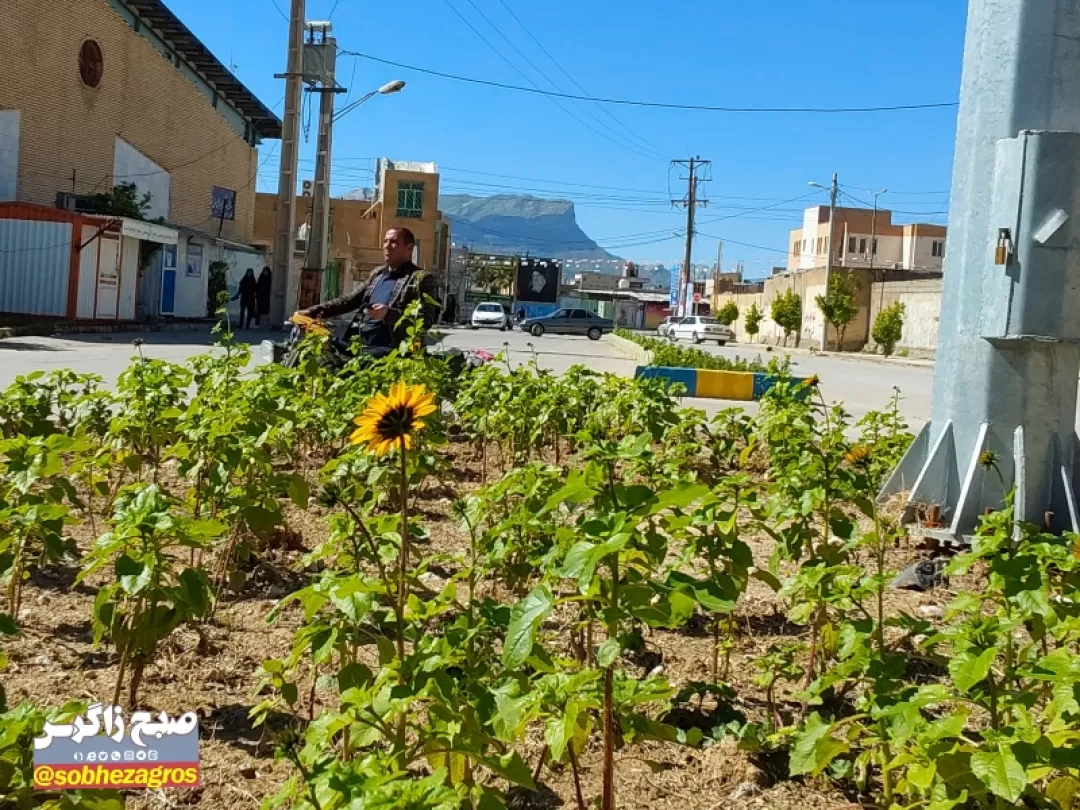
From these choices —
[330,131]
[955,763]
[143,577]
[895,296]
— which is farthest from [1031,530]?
[895,296]

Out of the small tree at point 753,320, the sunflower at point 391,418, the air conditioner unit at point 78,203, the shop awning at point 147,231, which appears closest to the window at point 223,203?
the shop awning at point 147,231

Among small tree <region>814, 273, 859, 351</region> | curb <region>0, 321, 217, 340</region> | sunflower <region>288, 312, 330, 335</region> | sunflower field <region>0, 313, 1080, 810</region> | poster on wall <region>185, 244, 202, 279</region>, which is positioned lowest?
sunflower field <region>0, 313, 1080, 810</region>

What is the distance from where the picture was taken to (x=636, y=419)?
5617 mm

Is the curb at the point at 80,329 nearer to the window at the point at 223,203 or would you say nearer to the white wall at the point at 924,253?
the window at the point at 223,203

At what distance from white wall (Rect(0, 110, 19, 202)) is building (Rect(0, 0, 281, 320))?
3 centimetres

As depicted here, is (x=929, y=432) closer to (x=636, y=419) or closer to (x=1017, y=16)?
(x=636, y=419)

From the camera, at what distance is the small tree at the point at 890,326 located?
41312 mm

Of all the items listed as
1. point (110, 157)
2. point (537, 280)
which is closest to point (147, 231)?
point (110, 157)

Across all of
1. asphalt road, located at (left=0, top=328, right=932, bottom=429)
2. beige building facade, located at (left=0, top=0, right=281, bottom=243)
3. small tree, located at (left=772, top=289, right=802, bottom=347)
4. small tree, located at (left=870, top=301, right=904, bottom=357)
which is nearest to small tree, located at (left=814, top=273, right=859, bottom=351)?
small tree, located at (left=870, top=301, right=904, bottom=357)

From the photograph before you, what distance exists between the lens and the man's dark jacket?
6871 mm

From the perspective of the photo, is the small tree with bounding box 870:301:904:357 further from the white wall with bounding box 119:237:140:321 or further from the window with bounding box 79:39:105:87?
the window with bounding box 79:39:105:87

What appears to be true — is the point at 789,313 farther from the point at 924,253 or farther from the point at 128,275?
the point at 924,253

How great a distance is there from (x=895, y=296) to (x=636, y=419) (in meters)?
40.8

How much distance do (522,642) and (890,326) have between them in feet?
137
